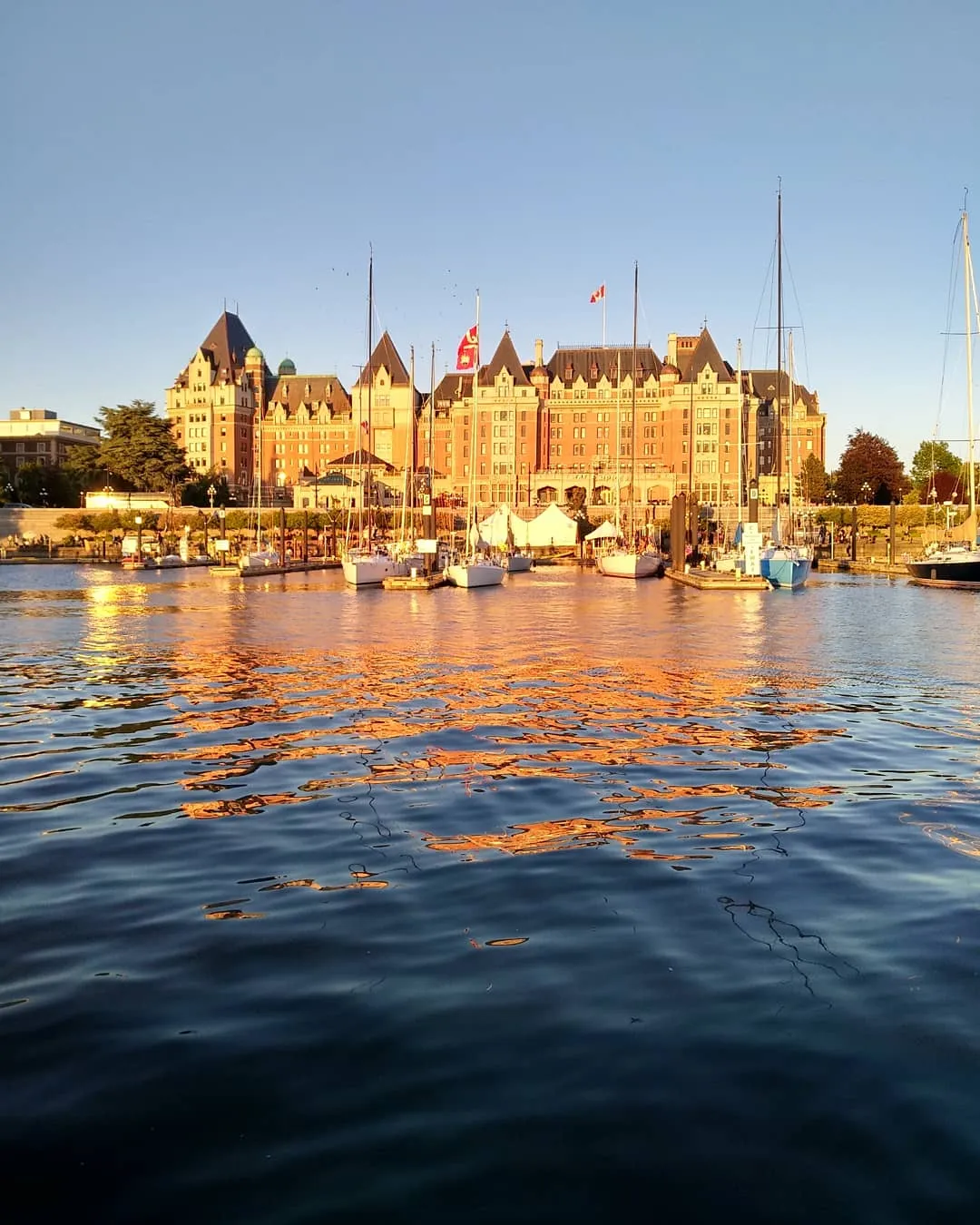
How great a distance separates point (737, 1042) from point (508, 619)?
35123 millimetres

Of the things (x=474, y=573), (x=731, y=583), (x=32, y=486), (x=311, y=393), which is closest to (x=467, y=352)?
(x=474, y=573)

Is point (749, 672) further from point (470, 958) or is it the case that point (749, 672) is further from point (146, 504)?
point (146, 504)

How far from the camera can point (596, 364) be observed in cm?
17012

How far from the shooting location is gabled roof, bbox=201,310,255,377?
7603 inches

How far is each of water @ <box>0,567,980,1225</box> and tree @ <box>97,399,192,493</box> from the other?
131m

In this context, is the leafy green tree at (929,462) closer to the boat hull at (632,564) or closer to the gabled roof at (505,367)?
the gabled roof at (505,367)

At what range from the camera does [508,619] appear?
1626 inches

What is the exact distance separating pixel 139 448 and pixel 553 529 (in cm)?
6248

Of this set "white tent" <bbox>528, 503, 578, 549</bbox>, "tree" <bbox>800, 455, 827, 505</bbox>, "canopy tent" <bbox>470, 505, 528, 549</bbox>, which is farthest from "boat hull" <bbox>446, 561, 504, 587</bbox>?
"tree" <bbox>800, 455, 827, 505</bbox>

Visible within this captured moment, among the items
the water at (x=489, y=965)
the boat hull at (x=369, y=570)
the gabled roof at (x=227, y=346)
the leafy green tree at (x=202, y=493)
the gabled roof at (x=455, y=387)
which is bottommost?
the water at (x=489, y=965)

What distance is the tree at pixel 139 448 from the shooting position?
143 metres

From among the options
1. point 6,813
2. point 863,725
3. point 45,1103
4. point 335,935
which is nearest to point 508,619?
point 863,725

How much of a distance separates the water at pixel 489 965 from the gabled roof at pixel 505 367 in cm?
14949

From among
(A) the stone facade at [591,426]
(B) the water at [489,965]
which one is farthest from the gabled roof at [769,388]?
(B) the water at [489,965]
